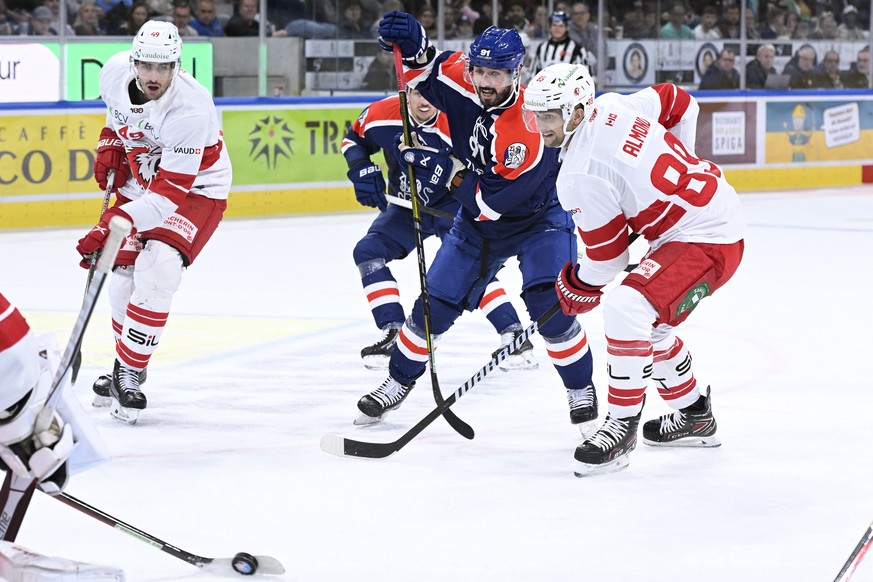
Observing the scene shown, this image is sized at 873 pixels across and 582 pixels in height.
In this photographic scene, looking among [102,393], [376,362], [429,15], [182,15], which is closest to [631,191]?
[376,362]

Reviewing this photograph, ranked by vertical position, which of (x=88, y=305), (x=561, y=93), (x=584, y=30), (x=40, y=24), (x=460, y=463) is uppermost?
(x=584, y=30)

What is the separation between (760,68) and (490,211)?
7.36 meters

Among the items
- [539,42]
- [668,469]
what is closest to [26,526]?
[668,469]

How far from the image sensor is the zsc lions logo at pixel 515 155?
3779 millimetres

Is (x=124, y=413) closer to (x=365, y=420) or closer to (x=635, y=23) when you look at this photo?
(x=365, y=420)

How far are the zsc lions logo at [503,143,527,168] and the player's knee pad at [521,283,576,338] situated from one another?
33 cm

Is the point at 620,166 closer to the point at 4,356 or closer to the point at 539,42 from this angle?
the point at 4,356

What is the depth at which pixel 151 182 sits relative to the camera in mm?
4051

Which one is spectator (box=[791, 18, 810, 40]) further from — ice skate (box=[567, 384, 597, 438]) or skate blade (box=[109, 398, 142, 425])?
skate blade (box=[109, 398, 142, 425])

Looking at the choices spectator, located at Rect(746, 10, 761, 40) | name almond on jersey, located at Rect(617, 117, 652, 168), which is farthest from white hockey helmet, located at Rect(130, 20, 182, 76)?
spectator, located at Rect(746, 10, 761, 40)

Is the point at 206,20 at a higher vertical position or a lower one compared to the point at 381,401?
higher

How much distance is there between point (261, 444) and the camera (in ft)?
12.4

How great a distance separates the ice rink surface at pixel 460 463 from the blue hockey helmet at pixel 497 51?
99 cm

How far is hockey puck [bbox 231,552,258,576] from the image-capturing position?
2.69 meters
